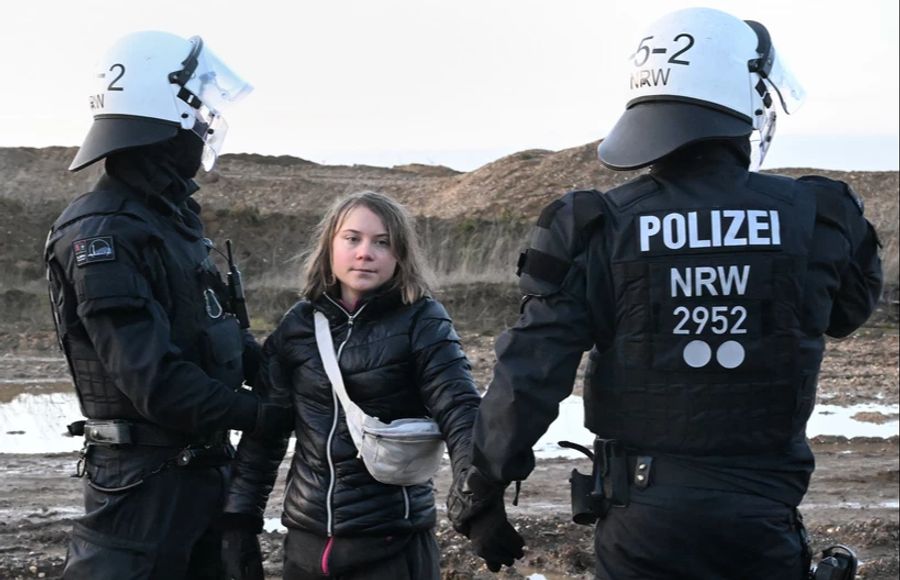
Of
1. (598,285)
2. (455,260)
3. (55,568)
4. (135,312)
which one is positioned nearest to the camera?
(598,285)

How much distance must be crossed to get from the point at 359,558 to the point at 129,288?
113cm

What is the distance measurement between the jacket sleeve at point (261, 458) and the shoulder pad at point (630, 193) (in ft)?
4.20

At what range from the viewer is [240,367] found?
14.7 feet

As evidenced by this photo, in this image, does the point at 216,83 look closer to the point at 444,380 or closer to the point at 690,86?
the point at 444,380

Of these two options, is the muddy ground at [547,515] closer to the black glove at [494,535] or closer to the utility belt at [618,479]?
the black glove at [494,535]

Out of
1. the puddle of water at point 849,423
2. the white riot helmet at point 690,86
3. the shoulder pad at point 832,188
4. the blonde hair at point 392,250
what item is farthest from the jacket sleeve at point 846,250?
the puddle of water at point 849,423

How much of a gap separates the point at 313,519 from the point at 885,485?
6.99 meters

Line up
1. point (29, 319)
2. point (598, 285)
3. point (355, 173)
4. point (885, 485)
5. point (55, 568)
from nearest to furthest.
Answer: point (598, 285)
point (55, 568)
point (885, 485)
point (29, 319)
point (355, 173)

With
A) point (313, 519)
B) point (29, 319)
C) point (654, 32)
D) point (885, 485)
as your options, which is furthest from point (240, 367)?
point (29, 319)

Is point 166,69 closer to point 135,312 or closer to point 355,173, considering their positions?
point 135,312

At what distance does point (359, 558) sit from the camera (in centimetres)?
405

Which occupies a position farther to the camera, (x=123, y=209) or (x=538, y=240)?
(x=123, y=209)

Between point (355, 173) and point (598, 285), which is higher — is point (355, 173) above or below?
above

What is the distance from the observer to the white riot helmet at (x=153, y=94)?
171 inches
